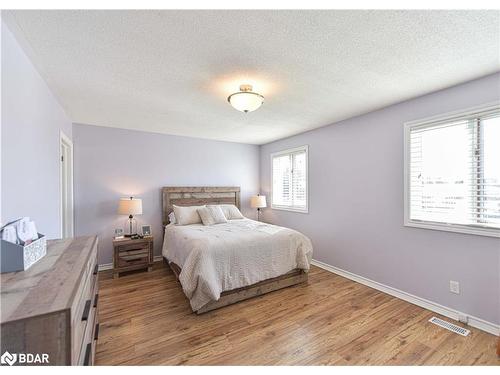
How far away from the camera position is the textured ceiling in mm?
1339

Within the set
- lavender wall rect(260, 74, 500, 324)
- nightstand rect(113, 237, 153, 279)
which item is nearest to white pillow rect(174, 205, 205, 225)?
nightstand rect(113, 237, 153, 279)

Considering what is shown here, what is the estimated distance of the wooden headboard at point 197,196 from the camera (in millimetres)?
4027

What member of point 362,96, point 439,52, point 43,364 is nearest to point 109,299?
point 43,364

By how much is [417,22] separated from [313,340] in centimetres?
247

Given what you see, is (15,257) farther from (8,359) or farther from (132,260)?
(132,260)

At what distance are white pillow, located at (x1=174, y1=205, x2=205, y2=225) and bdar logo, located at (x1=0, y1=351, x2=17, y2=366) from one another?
2951mm

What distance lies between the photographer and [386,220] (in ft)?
9.23

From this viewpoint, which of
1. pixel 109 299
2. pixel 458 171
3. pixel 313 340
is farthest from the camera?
pixel 109 299

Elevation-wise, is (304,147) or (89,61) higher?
(89,61)

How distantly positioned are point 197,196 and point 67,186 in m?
1.98

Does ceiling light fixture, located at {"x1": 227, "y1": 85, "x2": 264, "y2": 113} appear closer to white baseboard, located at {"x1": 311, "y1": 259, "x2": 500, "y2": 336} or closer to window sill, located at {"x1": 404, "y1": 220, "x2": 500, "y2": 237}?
window sill, located at {"x1": 404, "y1": 220, "x2": 500, "y2": 237}

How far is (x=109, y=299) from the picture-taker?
2615mm

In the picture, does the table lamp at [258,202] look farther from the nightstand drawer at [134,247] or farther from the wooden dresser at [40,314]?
the wooden dresser at [40,314]
